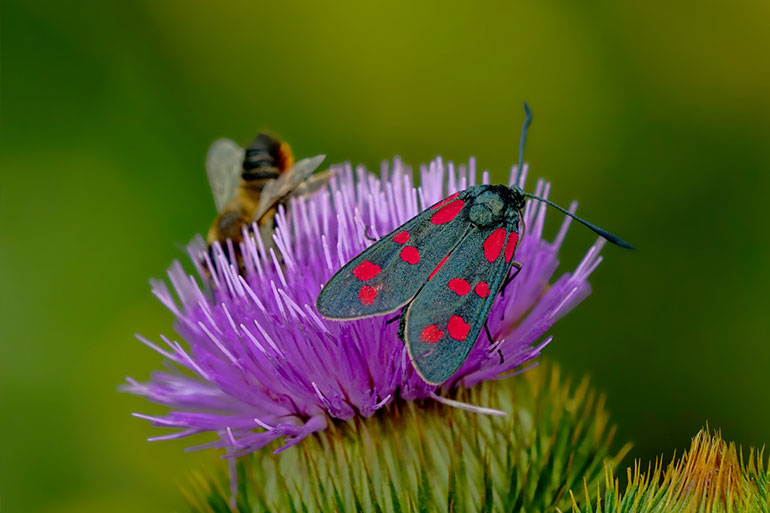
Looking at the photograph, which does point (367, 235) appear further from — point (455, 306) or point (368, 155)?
point (368, 155)

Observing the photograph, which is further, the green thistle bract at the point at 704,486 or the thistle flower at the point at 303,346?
the thistle flower at the point at 303,346

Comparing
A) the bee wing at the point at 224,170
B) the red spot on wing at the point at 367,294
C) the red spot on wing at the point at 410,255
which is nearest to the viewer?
the red spot on wing at the point at 367,294

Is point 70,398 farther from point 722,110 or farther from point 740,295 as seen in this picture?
point 722,110

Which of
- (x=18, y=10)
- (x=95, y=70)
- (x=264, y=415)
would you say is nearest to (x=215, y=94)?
(x=95, y=70)

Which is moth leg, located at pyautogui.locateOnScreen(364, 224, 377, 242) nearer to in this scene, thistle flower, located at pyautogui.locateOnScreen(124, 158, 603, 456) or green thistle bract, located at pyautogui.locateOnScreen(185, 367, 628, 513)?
thistle flower, located at pyautogui.locateOnScreen(124, 158, 603, 456)

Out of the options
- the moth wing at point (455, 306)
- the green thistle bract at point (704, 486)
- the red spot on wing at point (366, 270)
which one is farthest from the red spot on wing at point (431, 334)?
the green thistle bract at point (704, 486)

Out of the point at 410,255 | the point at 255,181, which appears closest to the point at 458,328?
the point at 410,255

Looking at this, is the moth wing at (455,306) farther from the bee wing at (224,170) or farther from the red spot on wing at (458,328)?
the bee wing at (224,170)
